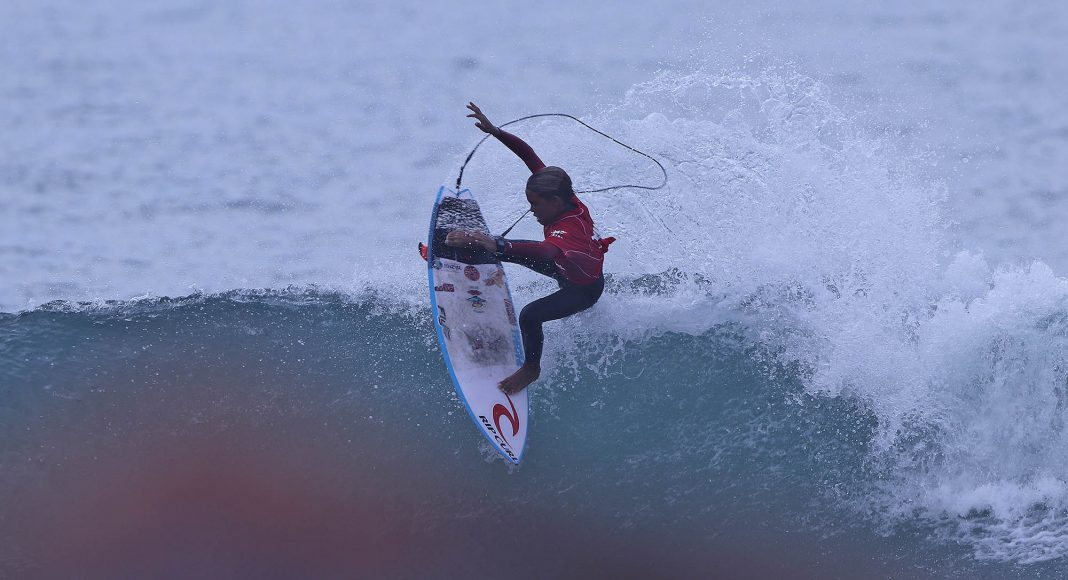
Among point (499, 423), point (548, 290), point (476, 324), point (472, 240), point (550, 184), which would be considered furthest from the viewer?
point (548, 290)

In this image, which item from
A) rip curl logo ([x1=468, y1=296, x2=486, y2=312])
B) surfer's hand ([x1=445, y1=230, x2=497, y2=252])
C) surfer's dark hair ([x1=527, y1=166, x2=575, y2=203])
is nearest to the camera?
surfer's hand ([x1=445, y1=230, x2=497, y2=252])

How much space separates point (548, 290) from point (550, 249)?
4.25ft

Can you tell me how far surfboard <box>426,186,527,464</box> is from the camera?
503 cm

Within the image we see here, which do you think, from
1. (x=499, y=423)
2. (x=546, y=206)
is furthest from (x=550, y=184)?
(x=499, y=423)

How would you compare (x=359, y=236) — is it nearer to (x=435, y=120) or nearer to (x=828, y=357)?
(x=435, y=120)

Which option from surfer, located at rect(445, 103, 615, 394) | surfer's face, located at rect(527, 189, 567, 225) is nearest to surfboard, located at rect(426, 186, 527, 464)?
surfer, located at rect(445, 103, 615, 394)

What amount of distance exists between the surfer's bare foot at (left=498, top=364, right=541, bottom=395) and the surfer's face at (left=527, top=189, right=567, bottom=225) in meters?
0.89

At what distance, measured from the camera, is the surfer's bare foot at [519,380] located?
5203 millimetres

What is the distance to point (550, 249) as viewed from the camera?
4.70 m

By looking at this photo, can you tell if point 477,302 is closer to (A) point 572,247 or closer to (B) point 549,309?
(B) point 549,309

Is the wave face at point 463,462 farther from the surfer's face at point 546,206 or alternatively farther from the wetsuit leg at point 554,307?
the surfer's face at point 546,206

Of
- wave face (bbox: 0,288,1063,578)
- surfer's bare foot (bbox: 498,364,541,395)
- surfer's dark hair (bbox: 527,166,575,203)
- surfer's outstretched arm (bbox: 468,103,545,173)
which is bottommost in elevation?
wave face (bbox: 0,288,1063,578)

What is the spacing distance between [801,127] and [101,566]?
524 centimetres

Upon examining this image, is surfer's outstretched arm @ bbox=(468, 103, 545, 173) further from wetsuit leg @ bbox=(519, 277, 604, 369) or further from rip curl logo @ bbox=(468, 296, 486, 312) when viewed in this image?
rip curl logo @ bbox=(468, 296, 486, 312)
